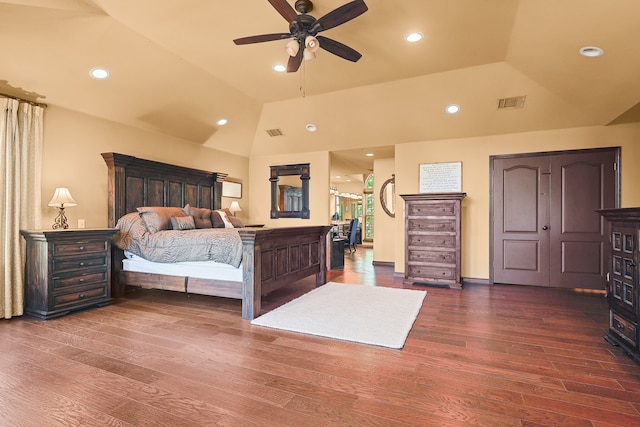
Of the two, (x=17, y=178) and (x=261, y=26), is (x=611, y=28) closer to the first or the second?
(x=261, y=26)

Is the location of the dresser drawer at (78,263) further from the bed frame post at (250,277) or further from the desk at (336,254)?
the desk at (336,254)

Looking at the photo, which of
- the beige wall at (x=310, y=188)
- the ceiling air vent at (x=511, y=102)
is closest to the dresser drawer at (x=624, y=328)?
the ceiling air vent at (x=511, y=102)

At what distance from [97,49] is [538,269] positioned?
6575 millimetres

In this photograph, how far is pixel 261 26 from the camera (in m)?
3.38

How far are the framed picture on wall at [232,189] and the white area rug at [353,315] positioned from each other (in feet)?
10.5

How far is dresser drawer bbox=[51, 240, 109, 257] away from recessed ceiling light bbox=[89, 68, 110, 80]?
1.94 metres

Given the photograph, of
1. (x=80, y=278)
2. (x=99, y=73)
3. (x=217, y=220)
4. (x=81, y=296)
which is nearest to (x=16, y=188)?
(x=80, y=278)

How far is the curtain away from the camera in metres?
3.31

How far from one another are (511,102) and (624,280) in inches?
117

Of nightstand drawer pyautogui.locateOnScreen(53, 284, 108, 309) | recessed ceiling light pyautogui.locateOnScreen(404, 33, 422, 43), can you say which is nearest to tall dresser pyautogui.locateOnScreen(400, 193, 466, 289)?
recessed ceiling light pyautogui.locateOnScreen(404, 33, 422, 43)

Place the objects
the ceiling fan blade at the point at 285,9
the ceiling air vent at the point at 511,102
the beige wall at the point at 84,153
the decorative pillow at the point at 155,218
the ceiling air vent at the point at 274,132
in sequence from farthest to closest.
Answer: the ceiling air vent at the point at 274,132, the ceiling air vent at the point at 511,102, the decorative pillow at the point at 155,218, the beige wall at the point at 84,153, the ceiling fan blade at the point at 285,9

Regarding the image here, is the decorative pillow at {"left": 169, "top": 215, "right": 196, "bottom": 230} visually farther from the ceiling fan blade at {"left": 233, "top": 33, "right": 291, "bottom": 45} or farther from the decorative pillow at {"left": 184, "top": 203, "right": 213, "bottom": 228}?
the ceiling fan blade at {"left": 233, "top": 33, "right": 291, "bottom": 45}

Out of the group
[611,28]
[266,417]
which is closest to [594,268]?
[611,28]

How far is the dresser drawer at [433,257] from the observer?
4979 mm
